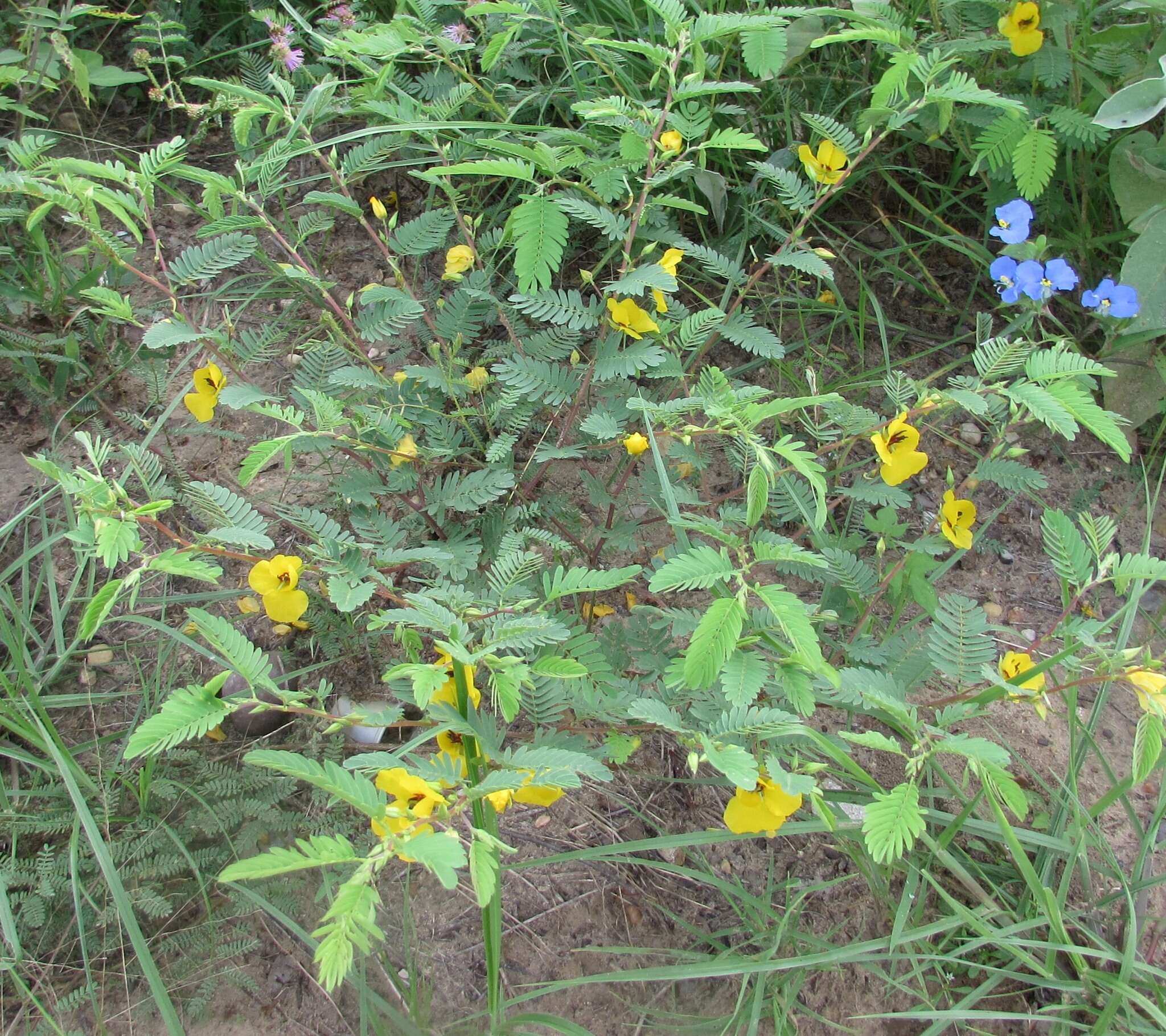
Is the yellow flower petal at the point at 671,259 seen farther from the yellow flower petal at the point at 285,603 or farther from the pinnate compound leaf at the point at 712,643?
the yellow flower petal at the point at 285,603

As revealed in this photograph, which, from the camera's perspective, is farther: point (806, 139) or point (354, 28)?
point (806, 139)

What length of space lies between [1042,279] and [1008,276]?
0.21ft

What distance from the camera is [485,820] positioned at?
1267 mm

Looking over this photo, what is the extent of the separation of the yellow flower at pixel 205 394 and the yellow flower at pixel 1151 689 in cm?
148

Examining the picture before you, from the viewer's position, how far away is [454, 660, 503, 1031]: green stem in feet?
Answer: 4.07

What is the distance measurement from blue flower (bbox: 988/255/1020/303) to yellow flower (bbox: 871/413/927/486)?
0.56m

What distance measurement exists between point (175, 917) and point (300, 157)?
79.4 inches

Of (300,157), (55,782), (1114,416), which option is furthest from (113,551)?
(300,157)

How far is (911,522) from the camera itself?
2047 millimetres

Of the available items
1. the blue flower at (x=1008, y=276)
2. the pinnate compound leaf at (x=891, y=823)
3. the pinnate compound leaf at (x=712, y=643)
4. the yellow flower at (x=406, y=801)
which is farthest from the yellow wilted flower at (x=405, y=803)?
the blue flower at (x=1008, y=276)

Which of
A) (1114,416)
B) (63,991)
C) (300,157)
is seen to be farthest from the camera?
(300,157)

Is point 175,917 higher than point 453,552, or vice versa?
point 453,552

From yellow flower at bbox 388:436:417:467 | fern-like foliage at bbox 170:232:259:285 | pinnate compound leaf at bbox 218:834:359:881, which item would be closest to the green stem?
pinnate compound leaf at bbox 218:834:359:881

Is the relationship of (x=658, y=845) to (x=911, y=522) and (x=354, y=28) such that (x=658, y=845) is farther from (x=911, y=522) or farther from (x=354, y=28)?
(x=354, y=28)
